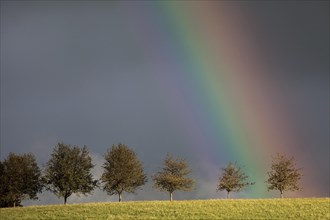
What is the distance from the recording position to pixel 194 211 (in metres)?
60.3

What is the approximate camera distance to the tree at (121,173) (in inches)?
3834

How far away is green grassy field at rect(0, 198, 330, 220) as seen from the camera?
5659 cm

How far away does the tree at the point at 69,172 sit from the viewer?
9675 centimetres

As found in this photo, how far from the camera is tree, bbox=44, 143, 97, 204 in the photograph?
96.8m

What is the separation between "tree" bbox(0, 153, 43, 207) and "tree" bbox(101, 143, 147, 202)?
15.1 m

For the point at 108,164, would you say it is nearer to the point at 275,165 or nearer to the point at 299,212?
the point at 275,165

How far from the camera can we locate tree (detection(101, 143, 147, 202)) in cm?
9738

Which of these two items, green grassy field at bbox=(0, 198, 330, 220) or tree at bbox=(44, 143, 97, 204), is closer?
A: green grassy field at bbox=(0, 198, 330, 220)

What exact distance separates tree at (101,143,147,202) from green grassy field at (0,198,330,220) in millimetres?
27928

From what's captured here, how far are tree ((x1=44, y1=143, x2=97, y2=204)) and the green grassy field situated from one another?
84.1 ft

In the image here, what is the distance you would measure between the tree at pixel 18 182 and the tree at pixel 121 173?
15.1 meters

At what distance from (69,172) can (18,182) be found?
12779 millimetres

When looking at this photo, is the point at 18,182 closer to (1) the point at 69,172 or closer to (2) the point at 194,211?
(1) the point at 69,172

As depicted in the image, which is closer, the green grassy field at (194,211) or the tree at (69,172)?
the green grassy field at (194,211)
